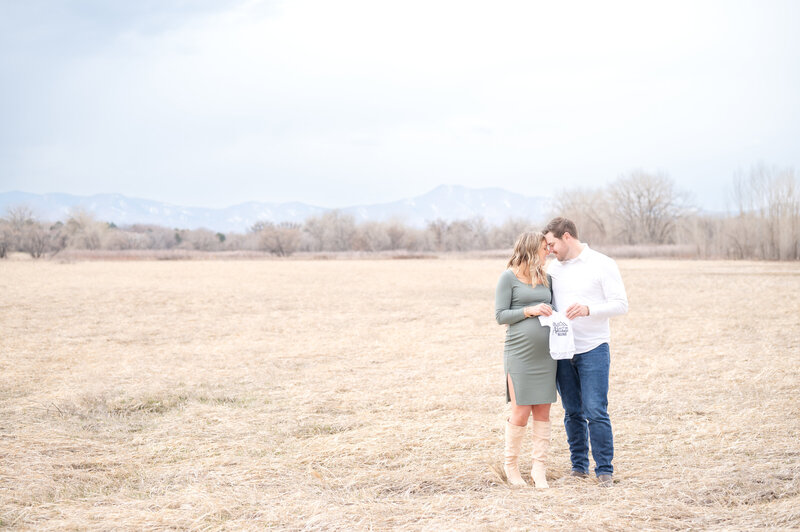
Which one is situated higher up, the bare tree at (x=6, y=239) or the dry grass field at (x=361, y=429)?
the bare tree at (x=6, y=239)

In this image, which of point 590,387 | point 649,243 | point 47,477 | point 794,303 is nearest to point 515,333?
point 590,387

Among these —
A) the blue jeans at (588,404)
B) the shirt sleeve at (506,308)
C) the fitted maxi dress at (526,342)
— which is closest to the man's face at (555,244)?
the fitted maxi dress at (526,342)

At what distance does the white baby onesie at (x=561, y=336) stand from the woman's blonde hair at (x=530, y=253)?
12.9 inches

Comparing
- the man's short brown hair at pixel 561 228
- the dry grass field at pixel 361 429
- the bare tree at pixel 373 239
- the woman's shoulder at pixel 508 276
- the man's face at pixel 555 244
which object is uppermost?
the bare tree at pixel 373 239

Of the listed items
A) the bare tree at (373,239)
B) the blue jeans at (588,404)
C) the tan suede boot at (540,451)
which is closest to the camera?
the blue jeans at (588,404)

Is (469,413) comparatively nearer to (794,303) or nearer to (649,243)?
(794,303)

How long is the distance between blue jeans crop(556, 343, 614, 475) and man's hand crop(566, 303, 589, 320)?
0.39 m

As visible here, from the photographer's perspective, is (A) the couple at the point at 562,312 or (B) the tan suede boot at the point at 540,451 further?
(B) the tan suede boot at the point at 540,451

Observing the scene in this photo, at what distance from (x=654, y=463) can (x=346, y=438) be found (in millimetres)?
2993

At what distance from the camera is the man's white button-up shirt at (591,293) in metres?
4.30

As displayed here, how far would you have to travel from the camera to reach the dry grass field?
418cm

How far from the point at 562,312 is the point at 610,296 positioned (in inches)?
14.3

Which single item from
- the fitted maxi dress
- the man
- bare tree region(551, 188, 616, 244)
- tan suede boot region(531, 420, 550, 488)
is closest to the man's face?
the man

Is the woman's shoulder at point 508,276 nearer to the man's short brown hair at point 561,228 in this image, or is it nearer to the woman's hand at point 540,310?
the woman's hand at point 540,310
